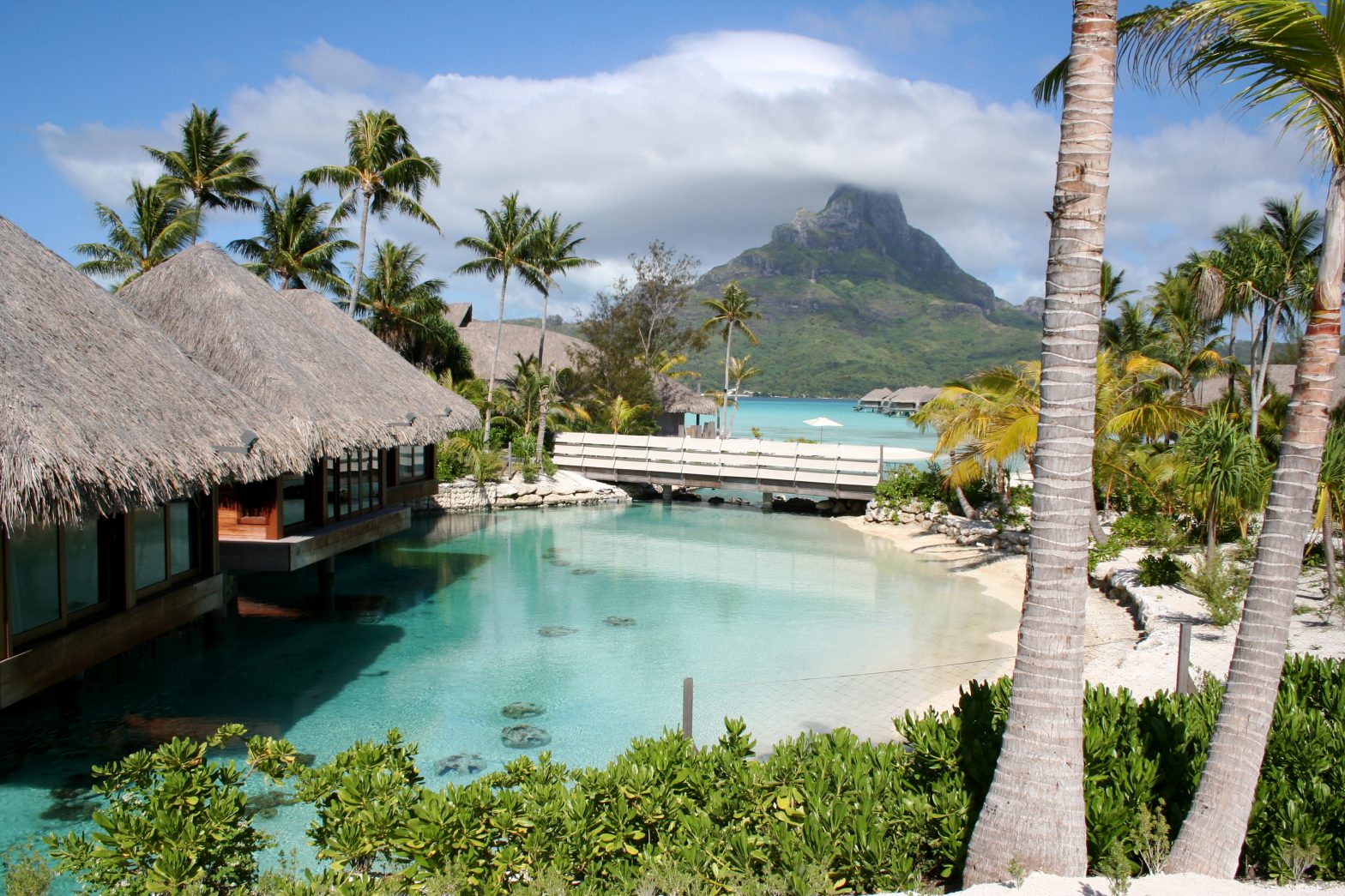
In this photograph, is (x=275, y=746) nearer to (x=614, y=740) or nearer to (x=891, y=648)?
(x=614, y=740)

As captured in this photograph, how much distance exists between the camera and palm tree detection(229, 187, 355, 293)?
23.5 meters

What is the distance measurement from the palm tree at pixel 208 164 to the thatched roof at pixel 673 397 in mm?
15189

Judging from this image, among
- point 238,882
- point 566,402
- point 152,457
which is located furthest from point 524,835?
point 566,402

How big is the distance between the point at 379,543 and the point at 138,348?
33.1 ft

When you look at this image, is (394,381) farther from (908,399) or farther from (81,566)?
(908,399)

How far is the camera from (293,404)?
10.1m

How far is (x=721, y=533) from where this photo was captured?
20.8 meters

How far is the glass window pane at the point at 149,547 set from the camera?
318 inches

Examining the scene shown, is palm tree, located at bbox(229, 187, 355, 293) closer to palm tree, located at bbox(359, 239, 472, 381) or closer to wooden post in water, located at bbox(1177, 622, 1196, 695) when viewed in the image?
palm tree, located at bbox(359, 239, 472, 381)

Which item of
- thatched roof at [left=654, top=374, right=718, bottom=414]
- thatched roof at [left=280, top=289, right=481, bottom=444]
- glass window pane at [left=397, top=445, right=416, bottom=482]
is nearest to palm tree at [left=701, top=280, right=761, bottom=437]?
thatched roof at [left=654, top=374, right=718, bottom=414]

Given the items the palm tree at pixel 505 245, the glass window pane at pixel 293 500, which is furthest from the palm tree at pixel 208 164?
the glass window pane at pixel 293 500

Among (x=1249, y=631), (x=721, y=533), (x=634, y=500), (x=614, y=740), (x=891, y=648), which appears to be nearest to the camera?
(x=1249, y=631)

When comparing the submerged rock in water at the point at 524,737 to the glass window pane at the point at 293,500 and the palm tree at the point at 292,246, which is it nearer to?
the glass window pane at the point at 293,500

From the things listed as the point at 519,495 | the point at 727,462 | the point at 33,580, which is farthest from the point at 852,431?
the point at 33,580
